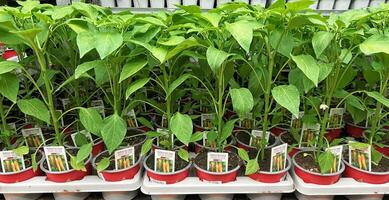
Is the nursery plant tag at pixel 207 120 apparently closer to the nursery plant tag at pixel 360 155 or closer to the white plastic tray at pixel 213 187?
the white plastic tray at pixel 213 187

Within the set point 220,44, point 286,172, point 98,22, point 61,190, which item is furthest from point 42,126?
point 286,172

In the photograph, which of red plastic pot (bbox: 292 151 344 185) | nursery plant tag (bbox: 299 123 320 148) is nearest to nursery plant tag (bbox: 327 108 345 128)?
nursery plant tag (bbox: 299 123 320 148)

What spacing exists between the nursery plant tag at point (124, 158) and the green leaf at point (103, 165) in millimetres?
29

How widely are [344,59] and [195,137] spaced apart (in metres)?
0.49

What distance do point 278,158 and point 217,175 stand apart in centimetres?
20

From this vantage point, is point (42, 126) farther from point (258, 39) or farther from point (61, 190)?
point (258, 39)

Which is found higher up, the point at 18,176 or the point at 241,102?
the point at 241,102

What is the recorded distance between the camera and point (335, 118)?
131 centimetres

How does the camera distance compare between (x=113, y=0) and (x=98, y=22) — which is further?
(x=113, y=0)

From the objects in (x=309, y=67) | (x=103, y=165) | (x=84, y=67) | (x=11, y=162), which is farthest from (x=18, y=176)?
(x=309, y=67)

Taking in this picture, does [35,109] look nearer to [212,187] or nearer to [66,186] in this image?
[66,186]

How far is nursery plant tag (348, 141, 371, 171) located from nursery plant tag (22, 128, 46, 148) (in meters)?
1.04

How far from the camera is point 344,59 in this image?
0.96 meters

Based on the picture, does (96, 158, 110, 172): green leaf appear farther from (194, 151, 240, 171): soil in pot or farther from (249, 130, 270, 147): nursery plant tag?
(249, 130, 270, 147): nursery plant tag
